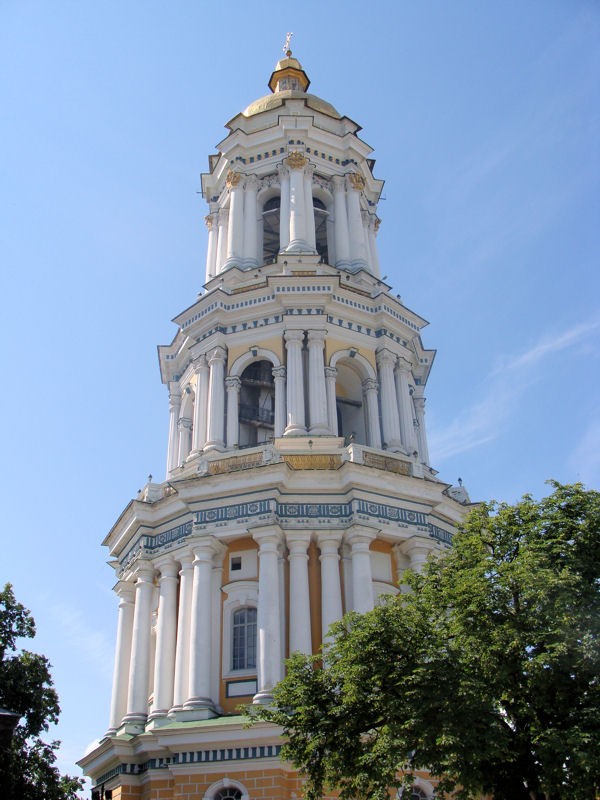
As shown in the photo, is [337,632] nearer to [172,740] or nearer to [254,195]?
[172,740]

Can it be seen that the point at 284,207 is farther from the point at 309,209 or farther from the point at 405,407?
the point at 405,407

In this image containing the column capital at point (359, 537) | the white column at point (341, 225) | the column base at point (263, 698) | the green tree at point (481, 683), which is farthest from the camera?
the white column at point (341, 225)

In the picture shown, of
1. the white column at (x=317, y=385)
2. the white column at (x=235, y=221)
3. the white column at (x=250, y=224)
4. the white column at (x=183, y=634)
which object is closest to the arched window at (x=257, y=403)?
the white column at (x=317, y=385)

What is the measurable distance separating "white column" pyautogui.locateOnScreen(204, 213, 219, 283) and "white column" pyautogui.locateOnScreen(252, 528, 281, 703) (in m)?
12.1

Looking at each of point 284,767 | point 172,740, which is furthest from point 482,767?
point 172,740

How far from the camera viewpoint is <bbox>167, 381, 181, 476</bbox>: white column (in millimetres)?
28359

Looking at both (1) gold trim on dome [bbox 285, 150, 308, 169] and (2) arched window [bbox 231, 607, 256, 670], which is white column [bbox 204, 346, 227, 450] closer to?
(2) arched window [bbox 231, 607, 256, 670]

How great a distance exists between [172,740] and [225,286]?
1444 cm

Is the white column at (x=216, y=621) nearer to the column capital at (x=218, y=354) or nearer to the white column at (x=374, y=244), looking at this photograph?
the column capital at (x=218, y=354)

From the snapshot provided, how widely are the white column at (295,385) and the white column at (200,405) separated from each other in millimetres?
2737

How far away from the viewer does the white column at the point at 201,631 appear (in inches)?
800

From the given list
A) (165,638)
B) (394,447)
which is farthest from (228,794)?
(394,447)

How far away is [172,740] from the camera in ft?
64.0

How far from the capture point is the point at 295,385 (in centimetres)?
2562
